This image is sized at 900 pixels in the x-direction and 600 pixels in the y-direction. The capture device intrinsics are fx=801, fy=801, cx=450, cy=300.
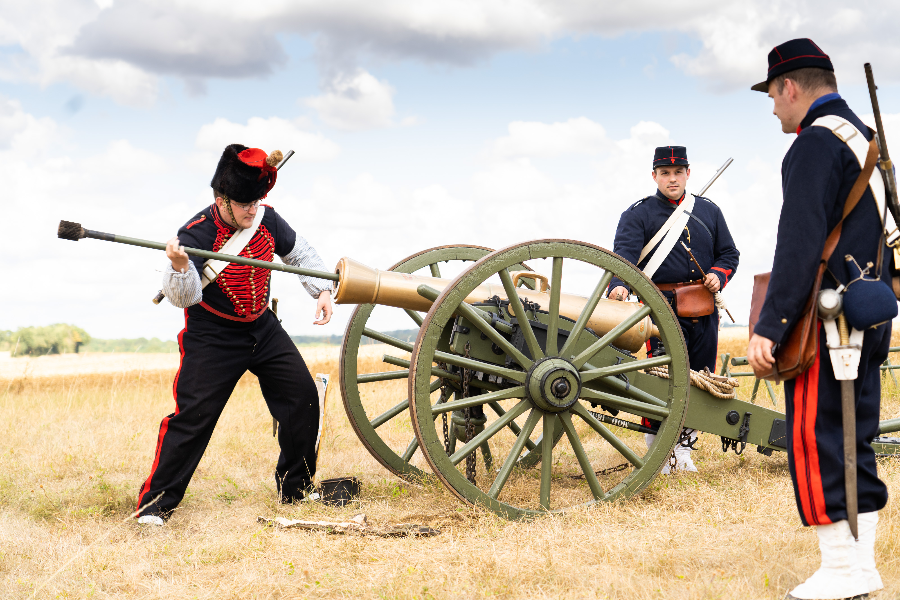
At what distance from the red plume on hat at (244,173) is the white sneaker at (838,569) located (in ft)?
10.1

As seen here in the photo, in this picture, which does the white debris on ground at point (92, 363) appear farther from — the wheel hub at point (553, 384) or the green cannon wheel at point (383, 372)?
the wheel hub at point (553, 384)

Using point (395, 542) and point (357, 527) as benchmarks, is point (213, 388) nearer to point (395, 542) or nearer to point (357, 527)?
point (357, 527)

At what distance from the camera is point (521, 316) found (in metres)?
3.80

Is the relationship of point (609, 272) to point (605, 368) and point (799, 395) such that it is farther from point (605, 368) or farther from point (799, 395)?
point (799, 395)

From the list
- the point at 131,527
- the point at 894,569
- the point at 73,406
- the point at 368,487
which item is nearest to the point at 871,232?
the point at 894,569

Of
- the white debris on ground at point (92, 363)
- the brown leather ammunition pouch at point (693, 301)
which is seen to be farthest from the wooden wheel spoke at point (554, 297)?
the white debris on ground at point (92, 363)

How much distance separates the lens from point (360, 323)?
4.71m

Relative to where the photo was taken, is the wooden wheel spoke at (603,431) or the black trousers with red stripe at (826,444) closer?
the black trousers with red stripe at (826,444)

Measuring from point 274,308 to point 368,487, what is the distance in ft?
4.03

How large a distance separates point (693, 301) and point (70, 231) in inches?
140

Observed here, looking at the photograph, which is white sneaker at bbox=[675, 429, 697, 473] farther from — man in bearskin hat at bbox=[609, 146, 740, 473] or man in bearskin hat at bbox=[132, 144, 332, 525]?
man in bearskin hat at bbox=[132, 144, 332, 525]

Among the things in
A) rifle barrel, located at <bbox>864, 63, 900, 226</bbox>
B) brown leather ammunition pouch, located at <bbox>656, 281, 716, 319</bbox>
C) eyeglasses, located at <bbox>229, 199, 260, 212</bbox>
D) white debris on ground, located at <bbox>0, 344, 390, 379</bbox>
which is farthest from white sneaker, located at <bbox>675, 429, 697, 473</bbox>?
white debris on ground, located at <bbox>0, 344, 390, 379</bbox>

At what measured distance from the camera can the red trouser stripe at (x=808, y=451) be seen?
271cm


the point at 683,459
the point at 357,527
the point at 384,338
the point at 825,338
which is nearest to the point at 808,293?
the point at 825,338
